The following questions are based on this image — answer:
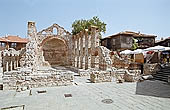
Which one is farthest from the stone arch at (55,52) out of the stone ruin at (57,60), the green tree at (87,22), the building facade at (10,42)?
the building facade at (10,42)

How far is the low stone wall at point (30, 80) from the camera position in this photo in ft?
25.9

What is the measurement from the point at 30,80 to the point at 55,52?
1608 cm

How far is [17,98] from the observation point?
19.9 ft

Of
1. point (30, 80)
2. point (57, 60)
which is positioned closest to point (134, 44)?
point (57, 60)

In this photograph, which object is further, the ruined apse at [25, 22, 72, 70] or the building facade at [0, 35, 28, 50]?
the building facade at [0, 35, 28, 50]

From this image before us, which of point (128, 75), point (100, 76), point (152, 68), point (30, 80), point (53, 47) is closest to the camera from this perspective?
point (30, 80)

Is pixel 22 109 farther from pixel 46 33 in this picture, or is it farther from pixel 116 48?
pixel 116 48

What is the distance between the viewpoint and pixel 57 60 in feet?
79.4

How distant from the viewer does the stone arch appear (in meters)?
23.3

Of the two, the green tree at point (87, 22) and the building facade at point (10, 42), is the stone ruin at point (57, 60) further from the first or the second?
the building facade at point (10, 42)

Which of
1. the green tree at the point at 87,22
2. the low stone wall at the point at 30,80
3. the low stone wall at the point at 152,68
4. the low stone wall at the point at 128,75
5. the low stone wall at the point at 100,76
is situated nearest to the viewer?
the low stone wall at the point at 30,80

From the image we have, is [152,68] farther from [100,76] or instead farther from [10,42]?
[10,42]

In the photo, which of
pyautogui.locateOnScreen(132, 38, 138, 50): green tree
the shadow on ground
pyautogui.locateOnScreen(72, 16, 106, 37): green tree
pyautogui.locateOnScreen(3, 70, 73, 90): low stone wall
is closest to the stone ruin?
pyautogui.locateOnScreen(3, 70, 73, 90): low stone wall

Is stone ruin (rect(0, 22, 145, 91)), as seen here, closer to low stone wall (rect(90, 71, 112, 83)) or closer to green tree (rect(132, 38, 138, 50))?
low stone wall (rect(90, 71, 112, 83))
